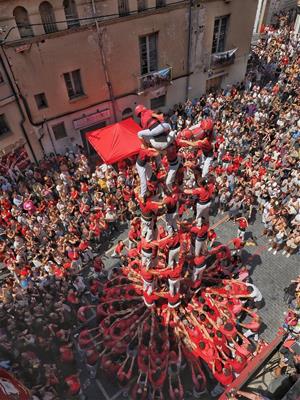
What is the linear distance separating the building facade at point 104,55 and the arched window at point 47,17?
0.16 feet

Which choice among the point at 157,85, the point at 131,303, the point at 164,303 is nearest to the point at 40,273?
the point at 131,303

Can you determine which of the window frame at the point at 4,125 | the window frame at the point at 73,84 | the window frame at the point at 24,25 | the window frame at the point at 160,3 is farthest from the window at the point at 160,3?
the window frame at the point at 4,125

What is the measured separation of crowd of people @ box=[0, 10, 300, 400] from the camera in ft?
35.2

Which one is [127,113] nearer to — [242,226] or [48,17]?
[48,17]

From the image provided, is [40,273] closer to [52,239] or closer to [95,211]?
[52,239]

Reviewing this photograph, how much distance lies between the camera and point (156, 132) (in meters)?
8.77

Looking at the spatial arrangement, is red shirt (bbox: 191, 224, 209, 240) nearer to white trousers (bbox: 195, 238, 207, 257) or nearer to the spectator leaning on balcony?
white trousers (bbox: 195, 238, 207, 257)

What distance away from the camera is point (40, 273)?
14117 mm

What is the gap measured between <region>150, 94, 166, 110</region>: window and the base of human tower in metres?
13.9

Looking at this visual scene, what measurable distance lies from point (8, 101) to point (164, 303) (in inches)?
532

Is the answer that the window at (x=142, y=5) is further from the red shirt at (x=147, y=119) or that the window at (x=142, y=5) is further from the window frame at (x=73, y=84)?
the red shirt at (x=147, y=119)

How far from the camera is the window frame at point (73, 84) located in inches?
761

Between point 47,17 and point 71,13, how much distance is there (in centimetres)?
135

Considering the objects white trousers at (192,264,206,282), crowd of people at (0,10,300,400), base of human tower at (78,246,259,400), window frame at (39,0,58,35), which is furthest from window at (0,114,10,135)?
white trousers at (192,264,206,282)
